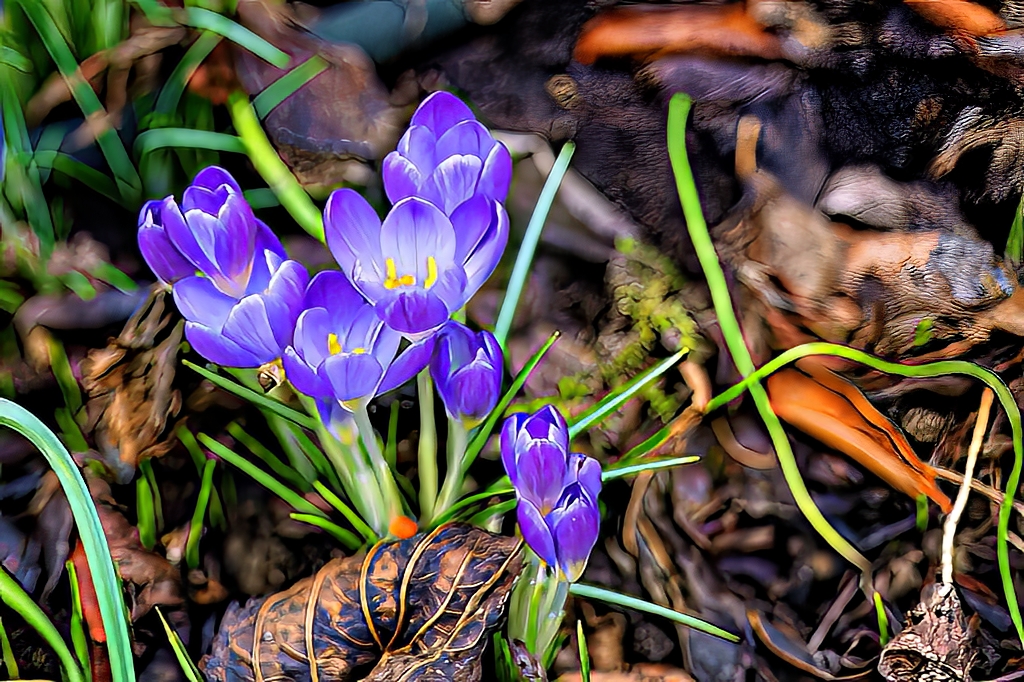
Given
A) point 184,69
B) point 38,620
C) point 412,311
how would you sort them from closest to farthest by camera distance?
1. point 412,311
2. point 38,620
3. point 184,69

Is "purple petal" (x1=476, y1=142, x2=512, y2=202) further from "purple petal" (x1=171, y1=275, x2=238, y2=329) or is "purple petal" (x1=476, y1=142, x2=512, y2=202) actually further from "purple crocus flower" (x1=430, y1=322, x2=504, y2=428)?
"purple petal" (x1=171, y1=275, x2=238, y2=329)

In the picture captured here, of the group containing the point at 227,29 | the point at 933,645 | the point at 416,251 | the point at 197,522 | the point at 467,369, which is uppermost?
the point at 227,29

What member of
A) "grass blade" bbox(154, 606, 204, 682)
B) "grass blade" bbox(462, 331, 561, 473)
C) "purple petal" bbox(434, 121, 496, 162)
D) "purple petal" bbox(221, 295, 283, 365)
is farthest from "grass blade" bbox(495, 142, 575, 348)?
"grass blade" bbox(154, 606, 204, 682)

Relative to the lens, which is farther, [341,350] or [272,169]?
[272,169]

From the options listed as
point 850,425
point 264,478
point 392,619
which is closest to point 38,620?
point 264,478

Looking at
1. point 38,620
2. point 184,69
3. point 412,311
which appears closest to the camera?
point 412,311

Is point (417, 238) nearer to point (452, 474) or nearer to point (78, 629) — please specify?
point (452, 474)
